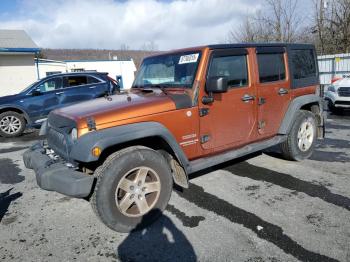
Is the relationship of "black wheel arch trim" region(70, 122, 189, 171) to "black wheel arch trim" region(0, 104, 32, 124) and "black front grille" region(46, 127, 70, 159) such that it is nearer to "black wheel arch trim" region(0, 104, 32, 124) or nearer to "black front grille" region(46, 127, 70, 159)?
"black front grille" region(46, 127, 70, 159)

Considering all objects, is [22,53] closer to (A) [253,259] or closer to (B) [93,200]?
(B) [93,200]

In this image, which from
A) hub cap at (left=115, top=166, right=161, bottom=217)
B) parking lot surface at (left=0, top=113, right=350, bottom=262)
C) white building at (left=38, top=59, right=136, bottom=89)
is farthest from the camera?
white building at (left=38, top=59, right=136, bottom=89)

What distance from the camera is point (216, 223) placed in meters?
3.71

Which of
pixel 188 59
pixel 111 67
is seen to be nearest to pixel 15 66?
pixel 188 59

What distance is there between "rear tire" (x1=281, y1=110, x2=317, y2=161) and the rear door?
400 millimetres

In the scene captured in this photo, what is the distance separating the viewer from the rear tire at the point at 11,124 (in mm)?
9719

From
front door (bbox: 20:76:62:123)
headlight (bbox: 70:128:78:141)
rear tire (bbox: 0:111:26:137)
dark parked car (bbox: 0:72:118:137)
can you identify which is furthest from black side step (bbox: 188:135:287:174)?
rear tire (bbox: 0:111:26:137)

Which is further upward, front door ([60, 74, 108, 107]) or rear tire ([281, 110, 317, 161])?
front door ([60, 74, 108, 107])

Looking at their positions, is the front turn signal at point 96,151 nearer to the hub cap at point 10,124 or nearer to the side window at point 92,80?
the side window at point 92,80

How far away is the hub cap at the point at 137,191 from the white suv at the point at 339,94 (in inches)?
338

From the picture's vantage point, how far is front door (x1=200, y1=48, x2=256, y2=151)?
13.9 feet

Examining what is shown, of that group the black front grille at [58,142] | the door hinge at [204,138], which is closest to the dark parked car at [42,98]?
the black front grille at [58,142]

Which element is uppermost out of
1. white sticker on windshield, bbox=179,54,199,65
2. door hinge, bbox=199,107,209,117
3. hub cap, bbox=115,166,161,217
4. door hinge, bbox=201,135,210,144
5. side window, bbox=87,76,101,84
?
side window, bbox=87,76,101,84

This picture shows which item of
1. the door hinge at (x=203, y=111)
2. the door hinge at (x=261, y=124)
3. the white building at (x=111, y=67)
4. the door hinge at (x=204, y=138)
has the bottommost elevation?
the door hinge at (x=204, y=138)
